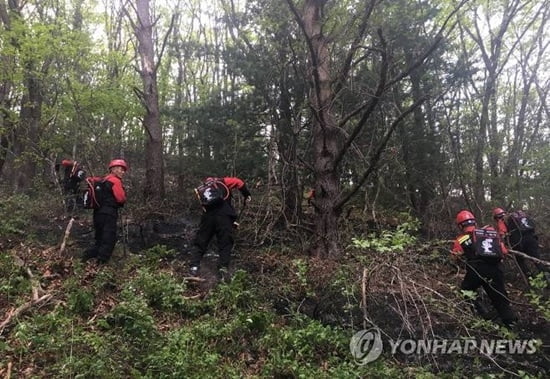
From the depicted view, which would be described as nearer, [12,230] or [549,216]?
[12,230]

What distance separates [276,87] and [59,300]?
7.05 m

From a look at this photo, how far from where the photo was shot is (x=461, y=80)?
406 inches

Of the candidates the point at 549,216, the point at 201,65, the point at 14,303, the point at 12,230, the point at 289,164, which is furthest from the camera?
the point at 201,65

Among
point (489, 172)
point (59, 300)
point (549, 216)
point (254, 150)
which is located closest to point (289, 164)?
point (254, 150)

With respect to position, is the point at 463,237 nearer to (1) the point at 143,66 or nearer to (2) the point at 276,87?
(2) the point at 276,87

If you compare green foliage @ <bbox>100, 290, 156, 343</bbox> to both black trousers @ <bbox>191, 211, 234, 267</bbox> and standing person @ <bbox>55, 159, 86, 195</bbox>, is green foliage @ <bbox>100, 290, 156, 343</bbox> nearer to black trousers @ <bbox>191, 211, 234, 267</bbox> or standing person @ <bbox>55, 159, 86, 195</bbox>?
black trousers @ <bbox>191, 211, 234, 267</bbox>

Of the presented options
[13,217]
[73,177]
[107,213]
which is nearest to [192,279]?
[107,213]

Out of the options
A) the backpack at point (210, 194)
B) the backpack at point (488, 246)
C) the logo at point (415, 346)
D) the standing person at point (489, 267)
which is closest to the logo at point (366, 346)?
the logo at point (415, 346)

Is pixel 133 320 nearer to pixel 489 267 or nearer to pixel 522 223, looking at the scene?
pixel 489 267

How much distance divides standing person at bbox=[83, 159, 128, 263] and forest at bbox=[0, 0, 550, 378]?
0.30 meters

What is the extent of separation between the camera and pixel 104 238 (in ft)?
22.7

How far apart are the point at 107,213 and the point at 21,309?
2359 mm

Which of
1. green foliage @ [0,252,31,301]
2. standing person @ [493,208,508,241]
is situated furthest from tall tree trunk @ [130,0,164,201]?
standing person @ [493,208,508,241]

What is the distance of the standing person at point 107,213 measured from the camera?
6945 mm
